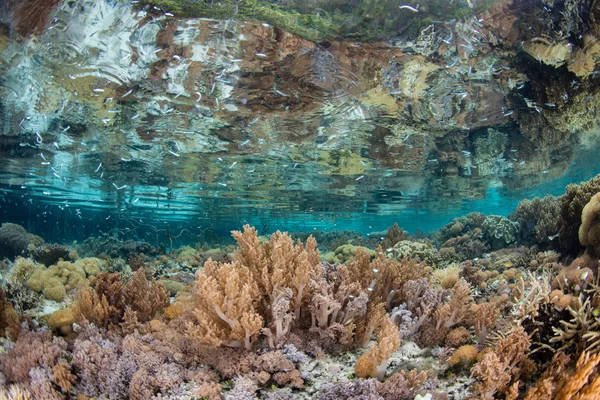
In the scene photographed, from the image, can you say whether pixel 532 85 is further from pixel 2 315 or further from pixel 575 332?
pixel 2 315

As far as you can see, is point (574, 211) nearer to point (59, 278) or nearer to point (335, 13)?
point (335, 13)

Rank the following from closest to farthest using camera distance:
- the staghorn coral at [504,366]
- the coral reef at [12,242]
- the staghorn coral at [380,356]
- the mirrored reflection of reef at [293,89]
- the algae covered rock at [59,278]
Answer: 1. the staghorn coral at [504,366]
2. the staghorn coral at [380,356]
3. the algae covered rock at [59,278]
4. the mirrored reflection of reef at [293,89]
5. the coral reef at [12,242]

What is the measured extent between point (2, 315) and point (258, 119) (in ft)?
35.4

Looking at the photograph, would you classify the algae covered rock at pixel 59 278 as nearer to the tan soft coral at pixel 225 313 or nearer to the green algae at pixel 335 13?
the tan soft coral at pixel 225 313

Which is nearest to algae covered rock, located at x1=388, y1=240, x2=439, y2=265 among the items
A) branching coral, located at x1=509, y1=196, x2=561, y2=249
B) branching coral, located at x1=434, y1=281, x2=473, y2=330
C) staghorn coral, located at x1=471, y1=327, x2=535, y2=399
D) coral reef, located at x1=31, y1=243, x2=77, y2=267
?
branching coral, located at x1=509, y1=196, x2=561, y2=249

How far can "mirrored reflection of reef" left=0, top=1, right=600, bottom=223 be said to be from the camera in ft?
29.0

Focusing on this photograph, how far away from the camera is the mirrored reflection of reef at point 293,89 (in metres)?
8.83

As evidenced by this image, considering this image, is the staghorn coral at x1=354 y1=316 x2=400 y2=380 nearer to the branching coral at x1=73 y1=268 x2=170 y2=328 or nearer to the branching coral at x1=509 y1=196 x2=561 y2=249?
the branching coral at x1=73 y1=268 x2=170 y2=328

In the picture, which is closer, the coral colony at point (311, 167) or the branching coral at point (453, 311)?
the coral colony at point (311, 167)

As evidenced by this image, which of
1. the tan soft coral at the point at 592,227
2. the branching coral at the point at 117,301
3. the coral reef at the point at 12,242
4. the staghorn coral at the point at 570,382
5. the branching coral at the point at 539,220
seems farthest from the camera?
the coral reef at the point at 12,242

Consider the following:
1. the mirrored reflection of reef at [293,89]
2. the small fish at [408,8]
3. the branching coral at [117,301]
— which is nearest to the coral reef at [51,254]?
the mirrored reflection of reef at [293,89]

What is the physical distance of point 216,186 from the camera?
28.8 m

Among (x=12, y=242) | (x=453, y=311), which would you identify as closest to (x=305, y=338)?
(x=453, y=311)

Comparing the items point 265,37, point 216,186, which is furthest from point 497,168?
point 216,186
